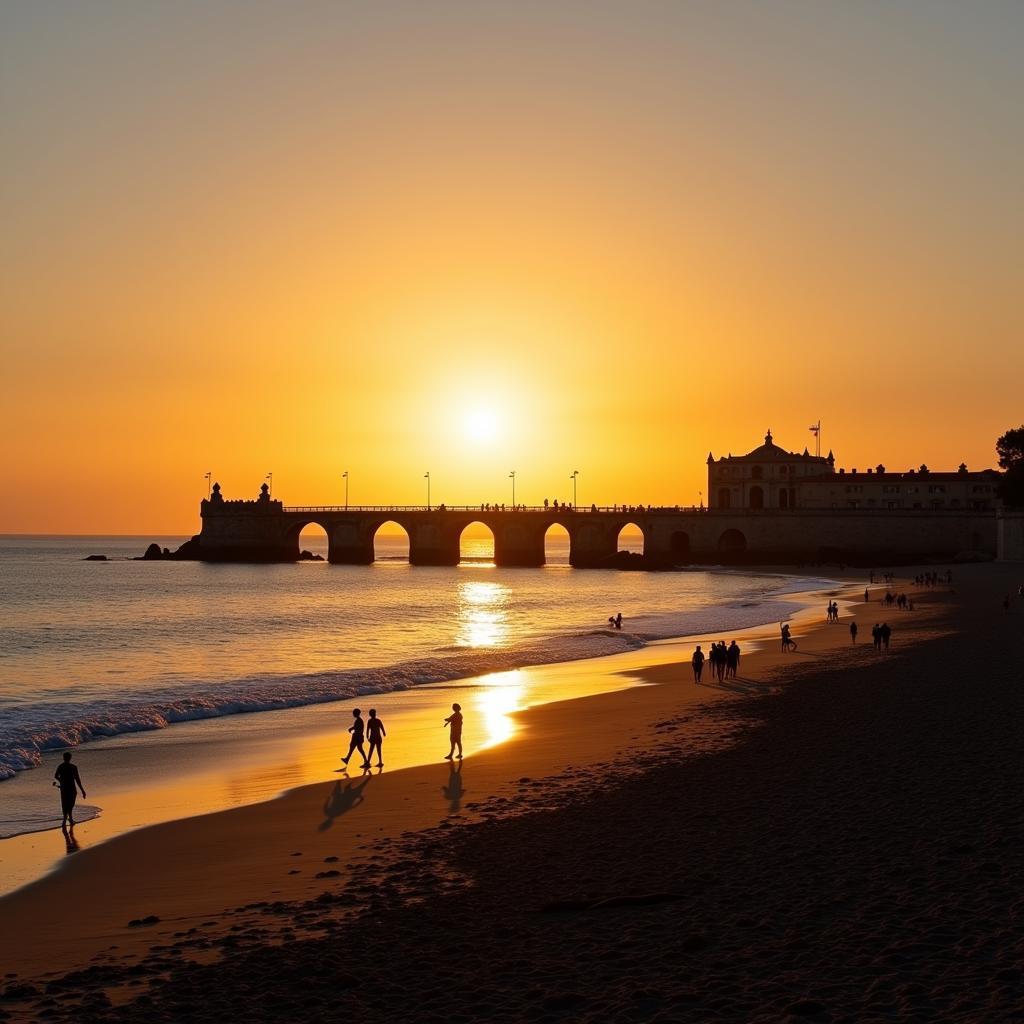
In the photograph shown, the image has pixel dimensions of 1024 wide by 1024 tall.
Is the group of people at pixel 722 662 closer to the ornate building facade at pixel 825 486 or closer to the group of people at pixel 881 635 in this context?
the group of people at pixel 881 635

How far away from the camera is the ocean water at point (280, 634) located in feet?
A: 103

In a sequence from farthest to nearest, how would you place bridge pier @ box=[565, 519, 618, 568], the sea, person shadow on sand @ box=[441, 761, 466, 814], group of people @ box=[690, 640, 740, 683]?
bridge pier @ box=[565, 519, 618, 568]
group of people @ box=[690, 640, 740, 683]
the sea
person shadow on sand @ box=[441, 761, 466, 814]

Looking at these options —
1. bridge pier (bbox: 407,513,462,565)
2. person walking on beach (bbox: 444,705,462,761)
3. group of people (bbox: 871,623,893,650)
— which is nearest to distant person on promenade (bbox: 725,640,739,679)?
group of people (bbox: 871,623,893,650)

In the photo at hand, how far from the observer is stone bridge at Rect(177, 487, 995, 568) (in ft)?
398

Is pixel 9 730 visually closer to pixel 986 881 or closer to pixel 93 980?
pixel 93 980

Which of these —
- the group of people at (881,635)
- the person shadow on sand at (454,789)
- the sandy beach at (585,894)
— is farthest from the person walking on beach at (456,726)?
the group of people at (881,635)

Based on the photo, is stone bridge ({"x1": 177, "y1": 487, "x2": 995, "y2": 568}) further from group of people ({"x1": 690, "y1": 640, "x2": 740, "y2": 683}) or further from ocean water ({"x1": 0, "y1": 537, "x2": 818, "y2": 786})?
group of people ({"x1": 690, "y1": 640, "x2": 740, "y2": 683})

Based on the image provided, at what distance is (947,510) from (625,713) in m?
103

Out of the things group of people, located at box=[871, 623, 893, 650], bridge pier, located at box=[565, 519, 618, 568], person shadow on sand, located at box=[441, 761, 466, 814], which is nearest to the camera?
person shadow on sand, located at box=[441, 761, 466, 814]

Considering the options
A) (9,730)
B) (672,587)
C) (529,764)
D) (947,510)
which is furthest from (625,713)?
(947,510)

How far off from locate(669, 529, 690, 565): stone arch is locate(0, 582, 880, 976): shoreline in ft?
349

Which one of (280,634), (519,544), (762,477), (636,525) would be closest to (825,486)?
(762,477)

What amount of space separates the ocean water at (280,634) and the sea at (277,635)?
0.11 metres

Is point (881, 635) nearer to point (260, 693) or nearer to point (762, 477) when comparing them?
point (260, 693)
